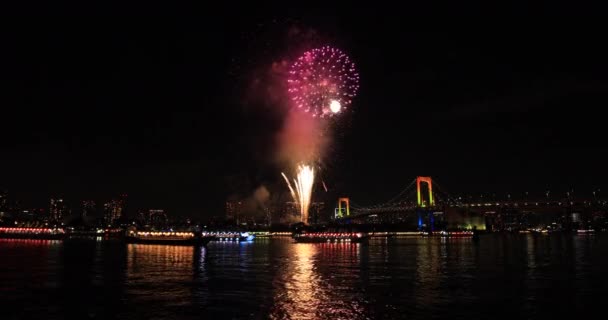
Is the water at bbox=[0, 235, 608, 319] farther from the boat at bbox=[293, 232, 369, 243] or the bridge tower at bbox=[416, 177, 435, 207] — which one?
the bridge tower at bbox=[416, 177, 435, 207]

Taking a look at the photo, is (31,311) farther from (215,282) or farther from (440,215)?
(440,215)

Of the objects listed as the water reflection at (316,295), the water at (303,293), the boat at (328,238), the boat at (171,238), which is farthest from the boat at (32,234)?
the water reflection at (316,295)

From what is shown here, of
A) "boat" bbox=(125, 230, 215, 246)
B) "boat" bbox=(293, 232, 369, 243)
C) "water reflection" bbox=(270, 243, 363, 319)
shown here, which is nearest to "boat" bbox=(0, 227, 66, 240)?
"boat" bbox=(125, 230, 215, 246)

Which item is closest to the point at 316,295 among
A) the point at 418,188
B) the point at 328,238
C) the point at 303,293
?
the point at 303,293

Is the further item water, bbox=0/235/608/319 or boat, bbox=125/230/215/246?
boat, bbox=125/230/215/246

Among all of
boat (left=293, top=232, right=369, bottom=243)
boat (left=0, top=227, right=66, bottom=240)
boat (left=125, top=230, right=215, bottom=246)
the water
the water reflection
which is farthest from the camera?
boat (left=0, top=227, right=66, bottom=240)

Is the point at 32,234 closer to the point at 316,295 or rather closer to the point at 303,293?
the point at 303,293

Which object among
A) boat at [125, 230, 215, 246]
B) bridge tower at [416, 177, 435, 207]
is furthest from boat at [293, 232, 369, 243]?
bridge tower at [416, 177, 435, 207]

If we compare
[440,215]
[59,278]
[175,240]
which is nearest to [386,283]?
[59,278]

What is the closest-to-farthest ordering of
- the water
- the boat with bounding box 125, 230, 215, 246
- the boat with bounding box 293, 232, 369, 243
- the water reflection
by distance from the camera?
the water reflection → the water → the boat with bounding box 125, 230, 215, 246 → the boat with bounding box 293, 232, 369, 243
